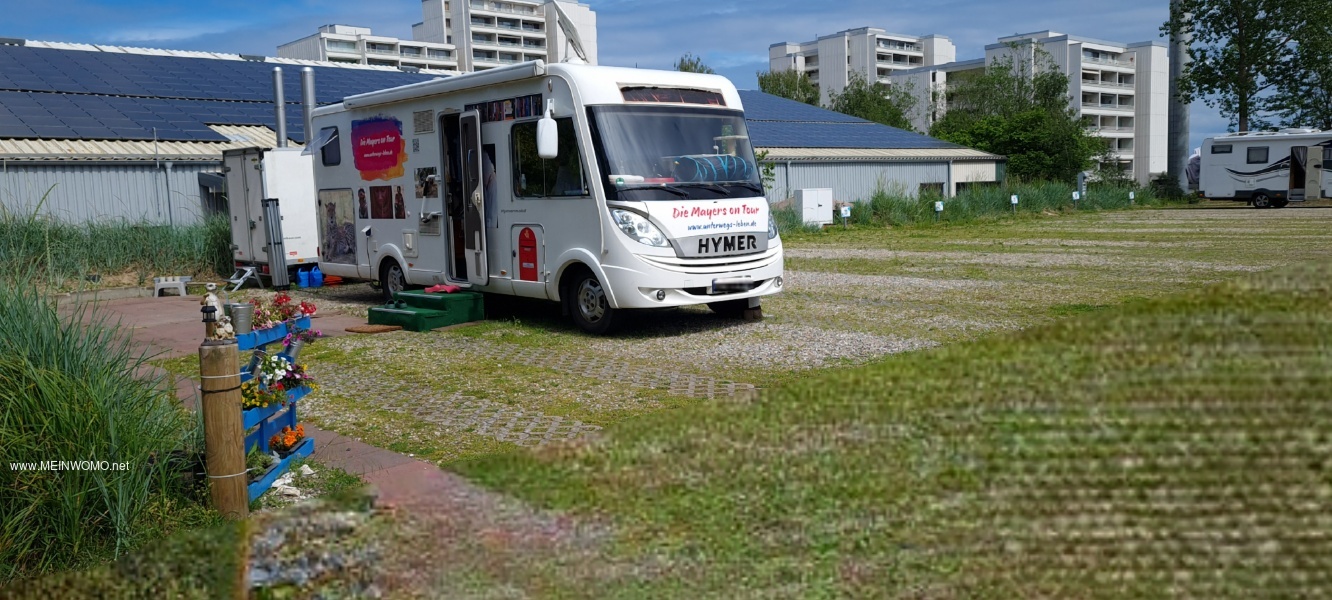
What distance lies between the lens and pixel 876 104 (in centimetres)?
7412

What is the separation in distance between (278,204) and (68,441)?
42.4ft

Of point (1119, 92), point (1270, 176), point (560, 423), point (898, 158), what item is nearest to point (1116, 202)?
point (1270, 176)

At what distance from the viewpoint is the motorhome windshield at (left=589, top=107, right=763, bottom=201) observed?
9.84m

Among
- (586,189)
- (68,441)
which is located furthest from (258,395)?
(586,189)

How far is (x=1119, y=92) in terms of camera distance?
109625mm

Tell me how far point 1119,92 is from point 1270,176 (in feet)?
258

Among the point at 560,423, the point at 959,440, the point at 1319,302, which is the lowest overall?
the point at 560,423

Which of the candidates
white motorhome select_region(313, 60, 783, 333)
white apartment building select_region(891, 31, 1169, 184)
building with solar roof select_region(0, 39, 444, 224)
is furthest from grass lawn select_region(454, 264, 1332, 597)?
white apartment building select_region(891, 31, 1169, 184)

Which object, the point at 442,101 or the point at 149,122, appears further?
the point at 149,122

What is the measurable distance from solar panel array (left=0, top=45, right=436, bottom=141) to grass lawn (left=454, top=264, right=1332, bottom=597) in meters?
20.1

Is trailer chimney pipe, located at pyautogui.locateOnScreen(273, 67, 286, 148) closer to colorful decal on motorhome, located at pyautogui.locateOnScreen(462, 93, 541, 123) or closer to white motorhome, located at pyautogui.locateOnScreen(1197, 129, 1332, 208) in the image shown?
colorful decal on motorhome, located at pyautogui.locateOnScreen(462, 93, 541, 123)

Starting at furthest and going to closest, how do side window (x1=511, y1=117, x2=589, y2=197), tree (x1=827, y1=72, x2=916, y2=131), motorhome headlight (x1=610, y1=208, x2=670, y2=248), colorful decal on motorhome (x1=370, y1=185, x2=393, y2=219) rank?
tree (x1=827, y1=72, x2=916, y2=131), colorful decal on motorhome (x1=370, y1=185, x2=393, y2=219), side window (x1=511, y1=117, x2=589, y2=197), motorhome headlight (x1=610, y1=208, x2=670, y2=248)

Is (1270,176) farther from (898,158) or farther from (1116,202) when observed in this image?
(898,158)

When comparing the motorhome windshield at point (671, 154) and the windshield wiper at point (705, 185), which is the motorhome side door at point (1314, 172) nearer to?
the motorhome windshield at point (671, 154)
